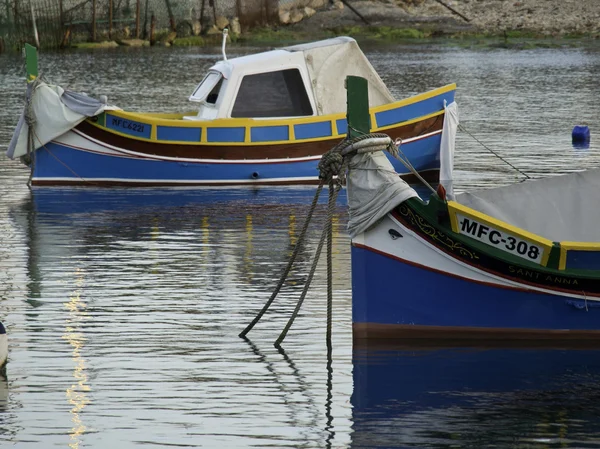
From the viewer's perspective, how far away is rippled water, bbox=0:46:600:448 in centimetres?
948

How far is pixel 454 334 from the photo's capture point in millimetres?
11344

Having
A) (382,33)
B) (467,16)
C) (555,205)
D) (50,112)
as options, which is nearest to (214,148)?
(50,112)

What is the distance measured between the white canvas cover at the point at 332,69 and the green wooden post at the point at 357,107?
9.53m

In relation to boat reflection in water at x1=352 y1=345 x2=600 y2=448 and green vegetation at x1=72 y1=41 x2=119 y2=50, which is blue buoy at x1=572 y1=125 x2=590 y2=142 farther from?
green vegetation at x1=72 y1=41 x2=119 y2=50

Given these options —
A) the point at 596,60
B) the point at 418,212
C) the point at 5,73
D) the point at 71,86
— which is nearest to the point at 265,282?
the point at 418,212

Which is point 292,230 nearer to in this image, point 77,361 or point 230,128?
point 230,128

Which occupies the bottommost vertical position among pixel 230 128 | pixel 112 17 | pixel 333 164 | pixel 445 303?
pixel 445 303

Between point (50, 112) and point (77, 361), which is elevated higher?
point (50, 112)

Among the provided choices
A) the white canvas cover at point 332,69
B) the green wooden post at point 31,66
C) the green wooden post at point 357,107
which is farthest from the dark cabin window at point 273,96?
the green wooden post at point 357,107

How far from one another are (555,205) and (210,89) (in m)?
9.35

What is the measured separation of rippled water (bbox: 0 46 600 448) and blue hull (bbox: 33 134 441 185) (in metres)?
0.23

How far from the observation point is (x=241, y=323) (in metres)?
12.4

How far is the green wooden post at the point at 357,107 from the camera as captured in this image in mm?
10805

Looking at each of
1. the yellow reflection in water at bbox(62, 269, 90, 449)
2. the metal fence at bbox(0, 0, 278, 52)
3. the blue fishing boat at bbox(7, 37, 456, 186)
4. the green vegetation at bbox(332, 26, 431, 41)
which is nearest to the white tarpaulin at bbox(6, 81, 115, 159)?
the blue fishing boat at bbox(7, 37, 456, 186)
